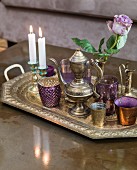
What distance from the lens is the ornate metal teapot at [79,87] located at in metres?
0.96

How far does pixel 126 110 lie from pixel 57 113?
215 millimetres

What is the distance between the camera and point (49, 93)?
1024mm

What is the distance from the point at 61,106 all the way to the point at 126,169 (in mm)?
348

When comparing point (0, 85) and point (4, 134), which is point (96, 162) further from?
point (0, 85)

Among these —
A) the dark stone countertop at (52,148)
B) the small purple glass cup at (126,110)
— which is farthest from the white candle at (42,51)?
the small purple glass cup at (126,110)

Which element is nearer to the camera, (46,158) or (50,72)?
(46,158)

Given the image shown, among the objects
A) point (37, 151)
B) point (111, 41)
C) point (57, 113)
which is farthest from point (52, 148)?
point (111, 41)

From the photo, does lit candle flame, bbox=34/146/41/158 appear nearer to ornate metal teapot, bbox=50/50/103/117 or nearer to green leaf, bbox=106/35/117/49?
ornate metal teapot, bbox=50/50/103/117

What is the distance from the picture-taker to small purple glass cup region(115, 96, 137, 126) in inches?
35.7

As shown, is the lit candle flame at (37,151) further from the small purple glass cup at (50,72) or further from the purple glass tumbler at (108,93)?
the small purple glass cup at (50,72)

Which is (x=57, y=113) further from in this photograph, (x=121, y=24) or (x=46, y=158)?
(x=121, y=24)

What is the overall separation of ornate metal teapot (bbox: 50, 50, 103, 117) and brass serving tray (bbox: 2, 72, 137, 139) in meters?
0.03

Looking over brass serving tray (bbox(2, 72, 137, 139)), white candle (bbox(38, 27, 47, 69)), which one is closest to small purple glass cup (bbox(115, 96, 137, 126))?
brass serving tray (bbox(2, 72, 137, 139))

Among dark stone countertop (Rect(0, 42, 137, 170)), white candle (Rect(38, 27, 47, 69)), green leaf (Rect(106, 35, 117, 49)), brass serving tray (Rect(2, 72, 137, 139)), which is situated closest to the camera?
dark stone countertop (Rect(0, 42, 137, 170))
